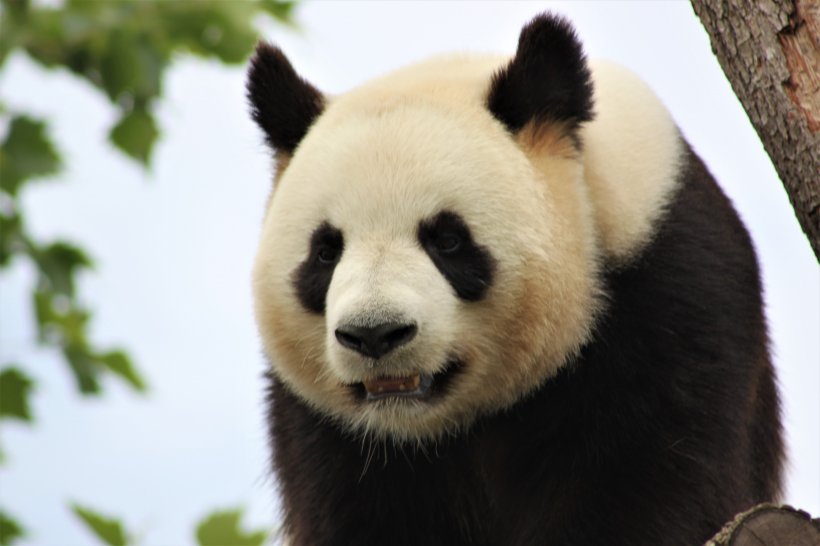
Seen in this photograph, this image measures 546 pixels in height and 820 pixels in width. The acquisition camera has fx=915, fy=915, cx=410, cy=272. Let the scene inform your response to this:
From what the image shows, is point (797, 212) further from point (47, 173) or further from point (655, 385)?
point (47, 173)

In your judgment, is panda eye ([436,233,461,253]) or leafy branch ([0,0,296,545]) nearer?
panda eye ([436,233,461,253])

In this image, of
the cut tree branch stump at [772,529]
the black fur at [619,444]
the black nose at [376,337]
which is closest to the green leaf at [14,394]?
the black fur at [619,444]

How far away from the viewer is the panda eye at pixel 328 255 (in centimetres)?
340

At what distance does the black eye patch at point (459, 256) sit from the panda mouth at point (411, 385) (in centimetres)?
30

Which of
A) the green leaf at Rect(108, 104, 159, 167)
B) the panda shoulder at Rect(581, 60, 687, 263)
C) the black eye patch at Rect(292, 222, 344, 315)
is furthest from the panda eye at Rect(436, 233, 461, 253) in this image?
the green leaf at Rect(108, 104, 159, 167)

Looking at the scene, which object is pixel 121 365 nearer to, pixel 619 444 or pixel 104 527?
pixel 104 527

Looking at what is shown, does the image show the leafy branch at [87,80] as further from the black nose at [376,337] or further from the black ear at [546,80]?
the black nose at [376,337]

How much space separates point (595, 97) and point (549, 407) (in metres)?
1.34

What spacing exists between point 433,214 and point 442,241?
121mm

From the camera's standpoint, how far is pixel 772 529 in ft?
8.37

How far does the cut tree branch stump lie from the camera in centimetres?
253

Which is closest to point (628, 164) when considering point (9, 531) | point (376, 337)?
point (376, 337)

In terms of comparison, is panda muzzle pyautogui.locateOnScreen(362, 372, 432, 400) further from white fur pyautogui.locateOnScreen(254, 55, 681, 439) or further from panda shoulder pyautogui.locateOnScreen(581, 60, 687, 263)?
panda shoulder pyautogui.locateOnScreen(581, 60, 687, 263)

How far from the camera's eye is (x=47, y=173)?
3.94 meters
